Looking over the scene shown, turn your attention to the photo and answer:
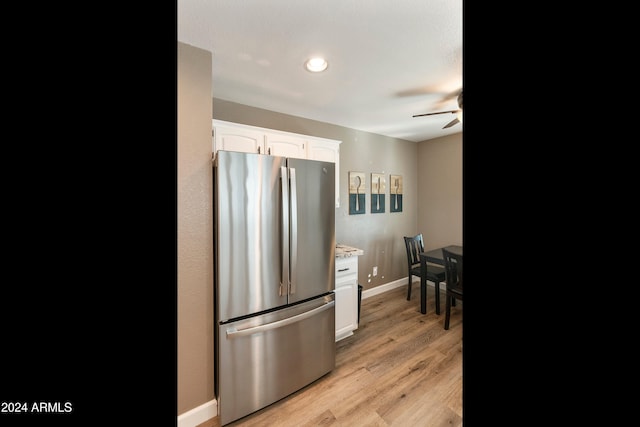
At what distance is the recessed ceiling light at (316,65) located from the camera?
5.97 feet

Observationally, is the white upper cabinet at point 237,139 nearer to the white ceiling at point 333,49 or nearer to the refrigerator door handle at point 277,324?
the white ceiling at point 333,49

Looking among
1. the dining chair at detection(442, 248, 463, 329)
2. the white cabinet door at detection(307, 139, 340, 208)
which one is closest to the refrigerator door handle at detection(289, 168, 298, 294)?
the white cabinet door at detection(307, 139, 340, 208)

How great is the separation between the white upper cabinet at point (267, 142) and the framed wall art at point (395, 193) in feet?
4.59

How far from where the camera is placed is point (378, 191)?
386 cm

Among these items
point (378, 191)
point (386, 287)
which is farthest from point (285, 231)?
point (386, 287)

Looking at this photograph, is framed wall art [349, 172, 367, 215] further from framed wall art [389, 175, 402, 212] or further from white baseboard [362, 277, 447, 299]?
white baseboard [362, 277, 447, 299]

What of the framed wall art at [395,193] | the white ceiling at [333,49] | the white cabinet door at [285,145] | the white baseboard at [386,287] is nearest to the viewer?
the white ceiling at [333,49]

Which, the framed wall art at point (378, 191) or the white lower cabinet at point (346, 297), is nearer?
the white lower cabinet at point (346, 297)

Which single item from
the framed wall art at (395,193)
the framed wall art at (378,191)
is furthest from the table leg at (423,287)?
the framed wall art at (395,193)

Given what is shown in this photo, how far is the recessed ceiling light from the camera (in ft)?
5.97

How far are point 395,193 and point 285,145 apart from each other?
2150mm

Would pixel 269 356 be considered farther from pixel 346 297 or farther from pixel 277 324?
pixel 346 297

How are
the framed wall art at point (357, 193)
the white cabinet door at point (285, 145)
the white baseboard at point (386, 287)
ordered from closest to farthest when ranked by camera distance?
the white cabinet door at point (285, 145)
the framed wall art at point (357, 193)
the white baseboard at point (386, 287)
